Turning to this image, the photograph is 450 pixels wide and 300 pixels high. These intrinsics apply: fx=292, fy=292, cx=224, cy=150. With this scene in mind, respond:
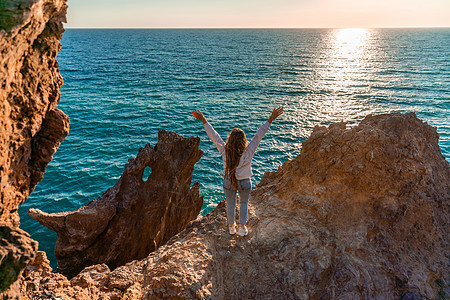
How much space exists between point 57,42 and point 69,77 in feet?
185

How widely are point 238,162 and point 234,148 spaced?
0.34 meters

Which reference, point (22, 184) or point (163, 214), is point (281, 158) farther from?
point (22, 184)

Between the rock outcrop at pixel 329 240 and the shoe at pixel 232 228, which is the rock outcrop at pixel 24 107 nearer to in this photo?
the rock outcrop at pixel 329 240

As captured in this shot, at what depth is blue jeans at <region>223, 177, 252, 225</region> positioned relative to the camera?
21.2 ft

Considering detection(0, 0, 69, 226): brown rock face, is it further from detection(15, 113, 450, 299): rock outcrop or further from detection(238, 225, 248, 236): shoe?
detection(238, 225, 248, 236): shoe

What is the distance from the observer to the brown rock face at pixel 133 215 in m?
9.18

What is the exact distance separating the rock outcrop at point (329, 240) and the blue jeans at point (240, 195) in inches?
17.3

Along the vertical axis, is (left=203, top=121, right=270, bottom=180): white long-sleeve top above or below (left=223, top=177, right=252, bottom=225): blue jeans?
above

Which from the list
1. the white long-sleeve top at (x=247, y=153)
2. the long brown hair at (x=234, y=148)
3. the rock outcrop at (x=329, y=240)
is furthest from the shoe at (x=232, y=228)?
the long brown hair at (x=234, y=148)

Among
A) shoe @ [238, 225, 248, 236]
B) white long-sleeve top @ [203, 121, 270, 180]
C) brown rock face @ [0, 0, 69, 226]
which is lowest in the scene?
shoe @ [238, 225, 248, 236]

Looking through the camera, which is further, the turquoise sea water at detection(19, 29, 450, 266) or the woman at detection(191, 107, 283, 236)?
the turquoise sea water at detection(19, 29, 450, 266)

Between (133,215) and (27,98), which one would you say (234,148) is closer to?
(27,98)

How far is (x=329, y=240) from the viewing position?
6465 millimetres

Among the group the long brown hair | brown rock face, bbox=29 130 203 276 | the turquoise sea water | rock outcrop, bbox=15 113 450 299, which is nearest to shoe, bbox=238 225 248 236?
rock outcrop, bbox=15 113 450 299
